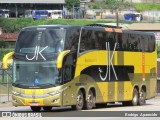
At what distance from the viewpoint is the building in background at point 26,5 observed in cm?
13000

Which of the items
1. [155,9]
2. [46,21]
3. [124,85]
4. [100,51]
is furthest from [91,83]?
[155,9]

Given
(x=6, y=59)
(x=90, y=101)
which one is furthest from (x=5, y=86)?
(x=6, y=59)

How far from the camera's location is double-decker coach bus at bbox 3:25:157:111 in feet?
88.7

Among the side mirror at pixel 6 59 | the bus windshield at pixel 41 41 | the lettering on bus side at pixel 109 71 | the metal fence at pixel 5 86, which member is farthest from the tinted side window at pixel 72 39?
the metal fence at pixel 5 86

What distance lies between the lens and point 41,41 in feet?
90.3

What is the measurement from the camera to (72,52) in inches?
1090

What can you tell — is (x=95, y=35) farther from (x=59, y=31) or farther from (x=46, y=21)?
(x=46, y=21)

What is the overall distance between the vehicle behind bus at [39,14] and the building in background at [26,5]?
11.4ft

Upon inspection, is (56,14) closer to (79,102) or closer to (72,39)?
(79,102)

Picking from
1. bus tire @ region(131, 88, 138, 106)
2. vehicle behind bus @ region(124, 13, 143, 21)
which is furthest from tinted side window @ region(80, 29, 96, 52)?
vehicle behind bus @ region(124, 13, 143, 21)

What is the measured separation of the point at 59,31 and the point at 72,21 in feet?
299

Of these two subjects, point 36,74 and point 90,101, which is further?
point 90,101

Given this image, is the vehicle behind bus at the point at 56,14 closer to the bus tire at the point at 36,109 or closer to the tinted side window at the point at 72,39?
the bus tire at the point at 36,109

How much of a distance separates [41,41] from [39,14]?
98.6 meters
